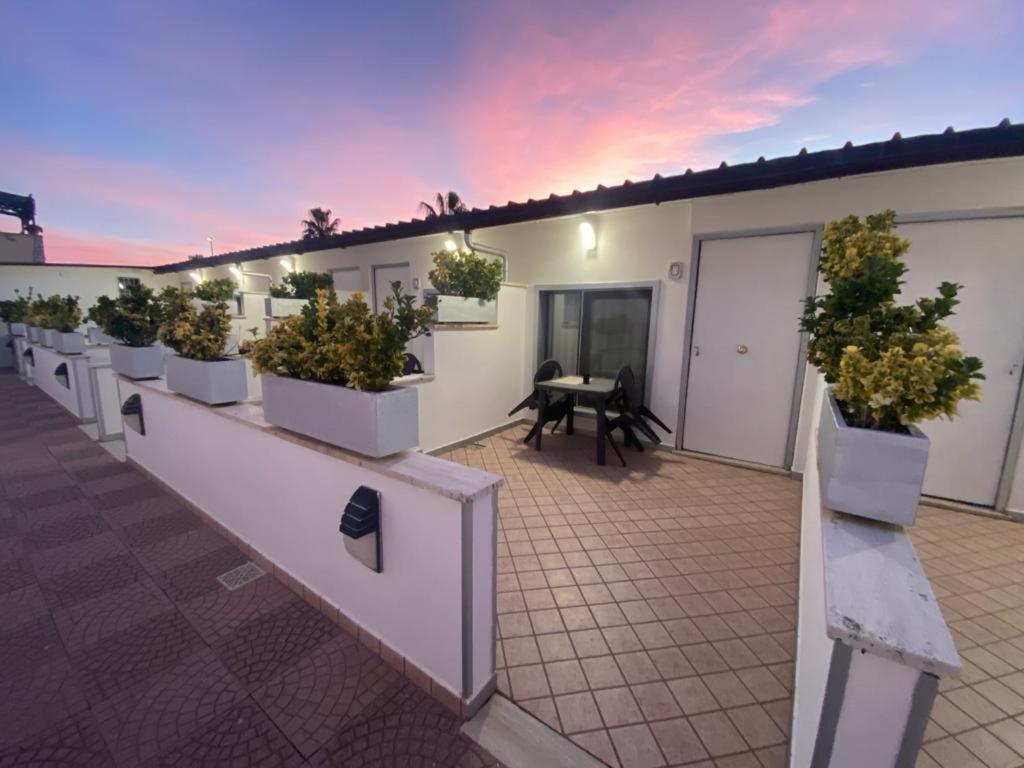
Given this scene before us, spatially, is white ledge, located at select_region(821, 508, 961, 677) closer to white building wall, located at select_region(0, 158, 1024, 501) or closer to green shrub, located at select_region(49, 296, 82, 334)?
white building wall, located at select_region(0, 158, 1024, 501)

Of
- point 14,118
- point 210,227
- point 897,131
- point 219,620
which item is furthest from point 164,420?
point 210,227

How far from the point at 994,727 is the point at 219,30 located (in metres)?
7.37

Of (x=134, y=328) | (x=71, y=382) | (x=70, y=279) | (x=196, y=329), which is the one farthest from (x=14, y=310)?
(x=196, y=329)

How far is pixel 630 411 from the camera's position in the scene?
4.41 m

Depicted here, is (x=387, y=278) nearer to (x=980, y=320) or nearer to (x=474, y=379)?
(x=474, y=379)

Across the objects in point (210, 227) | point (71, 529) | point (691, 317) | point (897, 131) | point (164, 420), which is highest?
point (210, 227)

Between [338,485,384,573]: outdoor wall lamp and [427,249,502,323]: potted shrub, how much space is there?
2862 millimetres

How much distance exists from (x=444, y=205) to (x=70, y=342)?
14.3 metres

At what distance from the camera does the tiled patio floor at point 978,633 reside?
1.48 metres

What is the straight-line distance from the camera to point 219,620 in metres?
2.04

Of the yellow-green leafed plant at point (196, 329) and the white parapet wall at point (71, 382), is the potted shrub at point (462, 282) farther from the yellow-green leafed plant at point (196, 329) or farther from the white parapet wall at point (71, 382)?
the white parapet wall at point (71, 382)

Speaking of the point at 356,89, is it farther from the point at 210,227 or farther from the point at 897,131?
the point at 210,227

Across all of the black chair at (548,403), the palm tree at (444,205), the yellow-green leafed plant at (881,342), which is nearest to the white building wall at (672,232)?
the black chair at (548,403)

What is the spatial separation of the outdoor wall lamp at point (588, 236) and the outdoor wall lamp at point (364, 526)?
4.18 meters
